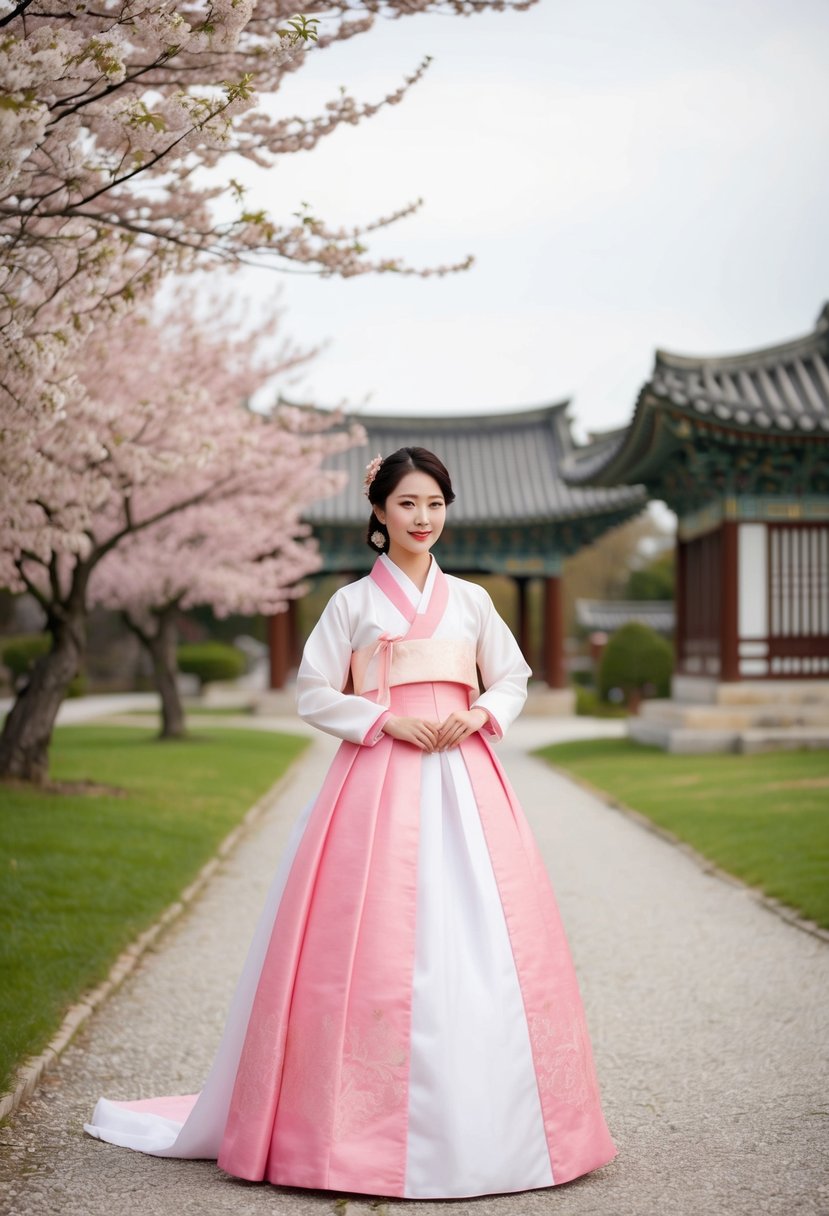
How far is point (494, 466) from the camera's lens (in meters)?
29.3

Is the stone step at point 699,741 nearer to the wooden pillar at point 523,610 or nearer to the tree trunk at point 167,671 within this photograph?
the tree trunk at point 167,671

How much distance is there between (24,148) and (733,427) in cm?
1250

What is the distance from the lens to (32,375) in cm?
476

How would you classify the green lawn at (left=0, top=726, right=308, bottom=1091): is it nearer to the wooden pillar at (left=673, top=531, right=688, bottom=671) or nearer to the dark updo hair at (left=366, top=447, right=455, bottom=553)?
Answer: the dark updo hair at (left=366, top=447, right=455, bottom=553)

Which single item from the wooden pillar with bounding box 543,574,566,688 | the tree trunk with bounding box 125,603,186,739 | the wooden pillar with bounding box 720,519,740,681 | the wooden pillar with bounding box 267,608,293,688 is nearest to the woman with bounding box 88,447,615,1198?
the wooden pillar with bounding box 720,519,740,681

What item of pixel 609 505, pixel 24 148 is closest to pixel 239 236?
pixel 24 148

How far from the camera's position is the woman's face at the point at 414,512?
3574 millimetres

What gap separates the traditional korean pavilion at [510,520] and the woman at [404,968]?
898 inches

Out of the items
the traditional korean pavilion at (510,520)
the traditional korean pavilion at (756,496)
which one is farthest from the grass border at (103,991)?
the traditional korean pavilion at (510,520)

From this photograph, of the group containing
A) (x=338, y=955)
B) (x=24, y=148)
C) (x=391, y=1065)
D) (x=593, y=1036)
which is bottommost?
(x=593, y=1036)

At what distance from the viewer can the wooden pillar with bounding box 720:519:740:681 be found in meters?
15.8

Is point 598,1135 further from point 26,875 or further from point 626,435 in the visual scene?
point 626,435

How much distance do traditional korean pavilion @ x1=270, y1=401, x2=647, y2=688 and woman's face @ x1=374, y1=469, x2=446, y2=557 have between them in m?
22.6

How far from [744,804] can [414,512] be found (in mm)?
7273
